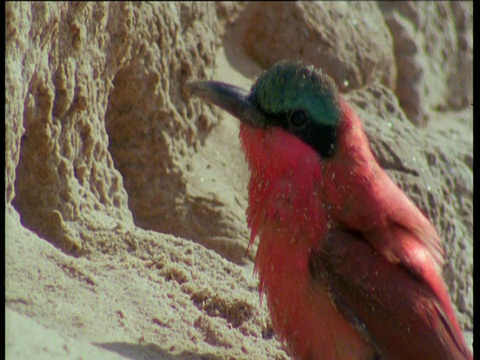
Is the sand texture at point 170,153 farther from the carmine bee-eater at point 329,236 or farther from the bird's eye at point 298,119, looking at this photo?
the bird's eye at point 298,119

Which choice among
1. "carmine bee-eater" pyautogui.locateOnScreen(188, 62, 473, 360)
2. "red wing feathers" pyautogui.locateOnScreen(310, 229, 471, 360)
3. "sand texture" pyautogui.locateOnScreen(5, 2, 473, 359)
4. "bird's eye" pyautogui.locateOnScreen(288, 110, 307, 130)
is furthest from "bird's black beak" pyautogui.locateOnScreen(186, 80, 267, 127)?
"sand texture" pyautogui.locateOnScreen(5, 2, 473, 359)

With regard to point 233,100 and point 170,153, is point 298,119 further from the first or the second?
point 170,153

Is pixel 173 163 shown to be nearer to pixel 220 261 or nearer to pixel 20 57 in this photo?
pixel 220 261

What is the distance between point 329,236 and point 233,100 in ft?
2.19

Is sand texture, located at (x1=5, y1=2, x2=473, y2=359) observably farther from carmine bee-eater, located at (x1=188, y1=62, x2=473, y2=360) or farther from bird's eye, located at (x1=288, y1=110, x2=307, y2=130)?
bird's eye, located at (x1=288, y1=110, x2=307, y2=130)

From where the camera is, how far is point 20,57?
3.49 meters

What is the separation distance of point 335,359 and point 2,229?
1254 mm

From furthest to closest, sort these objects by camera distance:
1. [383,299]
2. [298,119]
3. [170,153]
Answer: [170,153] → [298,119] → [383,299]

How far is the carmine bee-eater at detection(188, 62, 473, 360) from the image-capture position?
3303mm

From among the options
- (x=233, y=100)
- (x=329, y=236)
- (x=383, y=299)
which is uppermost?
(x=233, y=100)

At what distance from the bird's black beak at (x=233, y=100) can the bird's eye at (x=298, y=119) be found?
12 cm

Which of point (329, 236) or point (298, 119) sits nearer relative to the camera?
point (329, 236)

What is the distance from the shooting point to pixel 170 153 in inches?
196

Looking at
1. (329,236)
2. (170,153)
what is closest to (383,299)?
(329,236)
